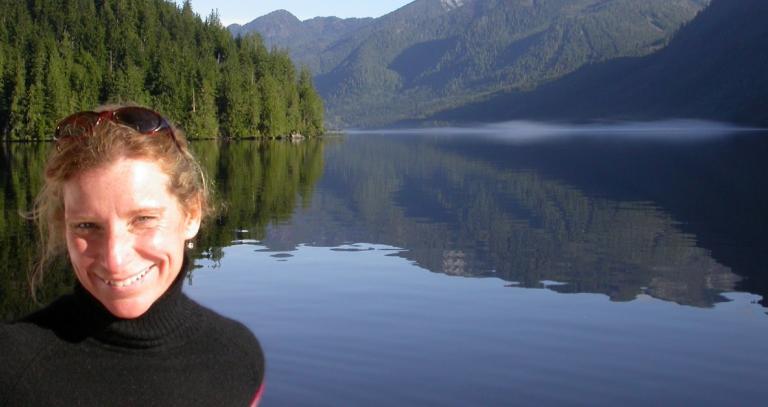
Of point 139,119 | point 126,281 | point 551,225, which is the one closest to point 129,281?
point 126,281

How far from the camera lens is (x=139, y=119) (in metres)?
2.93

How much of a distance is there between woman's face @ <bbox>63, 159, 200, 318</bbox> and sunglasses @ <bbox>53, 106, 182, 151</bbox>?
115 mm

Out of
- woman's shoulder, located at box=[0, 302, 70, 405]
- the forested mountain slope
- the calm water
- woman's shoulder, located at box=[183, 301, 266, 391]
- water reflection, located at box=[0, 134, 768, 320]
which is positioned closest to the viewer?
woman's shoulder, located at box=[0, 302, 70, 405]

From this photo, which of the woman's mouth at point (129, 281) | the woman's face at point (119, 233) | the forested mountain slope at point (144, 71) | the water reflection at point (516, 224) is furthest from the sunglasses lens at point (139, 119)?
the forested mountain slope at point (144, 71)

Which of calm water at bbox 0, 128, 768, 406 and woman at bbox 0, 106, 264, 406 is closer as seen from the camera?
woman at bbox 0, 106, 264, 406

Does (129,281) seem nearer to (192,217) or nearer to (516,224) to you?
(192,217)

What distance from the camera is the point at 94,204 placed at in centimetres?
288

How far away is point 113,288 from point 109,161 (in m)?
0.40

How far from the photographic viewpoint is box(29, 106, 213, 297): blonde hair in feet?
9.45

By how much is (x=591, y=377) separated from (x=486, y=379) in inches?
53.6

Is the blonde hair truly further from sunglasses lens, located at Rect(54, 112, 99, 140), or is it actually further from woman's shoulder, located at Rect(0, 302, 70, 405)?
woman's shoulder, located at Rect(0, 302, 70, 405)

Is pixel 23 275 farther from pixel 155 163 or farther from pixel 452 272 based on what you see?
pixel 155 163

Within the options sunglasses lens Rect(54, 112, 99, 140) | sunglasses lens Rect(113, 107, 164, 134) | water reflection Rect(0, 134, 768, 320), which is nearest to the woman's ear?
sunglasses lens Rect(113, 107, 164, 134)

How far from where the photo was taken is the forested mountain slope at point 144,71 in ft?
331
